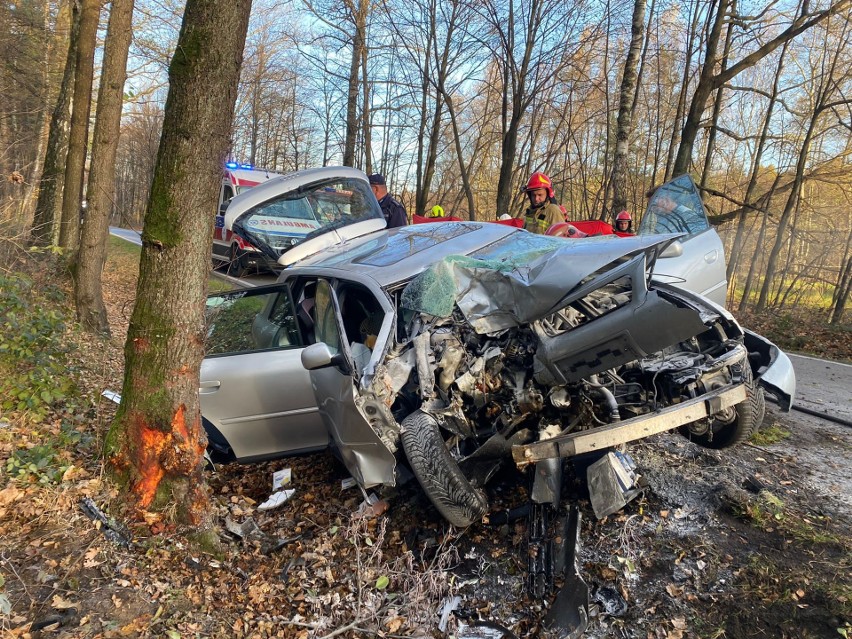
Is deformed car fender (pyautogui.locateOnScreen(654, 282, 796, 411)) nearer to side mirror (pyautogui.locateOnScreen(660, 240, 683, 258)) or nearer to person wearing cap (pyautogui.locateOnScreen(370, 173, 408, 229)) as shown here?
side mirror (pyautogui.locateOnScreen(660, 240, 683, 258))

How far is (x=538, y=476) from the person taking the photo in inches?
127

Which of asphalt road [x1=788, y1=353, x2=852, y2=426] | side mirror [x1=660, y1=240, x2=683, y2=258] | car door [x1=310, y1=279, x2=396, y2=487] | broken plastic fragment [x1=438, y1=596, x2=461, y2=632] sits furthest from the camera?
Answer: asphalt road [x1=788, y1=353, x2=852, y2=426]

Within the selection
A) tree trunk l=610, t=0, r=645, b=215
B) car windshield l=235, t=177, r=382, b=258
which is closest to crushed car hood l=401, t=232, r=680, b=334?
car windshield l=235, t=177, r=382, b=258

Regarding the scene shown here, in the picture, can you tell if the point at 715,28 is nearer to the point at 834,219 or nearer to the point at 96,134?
the point at 834,219

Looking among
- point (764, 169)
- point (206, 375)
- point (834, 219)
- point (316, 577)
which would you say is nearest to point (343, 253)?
point (206, 375)

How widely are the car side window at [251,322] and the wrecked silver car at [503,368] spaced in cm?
37

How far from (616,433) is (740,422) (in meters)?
1.24

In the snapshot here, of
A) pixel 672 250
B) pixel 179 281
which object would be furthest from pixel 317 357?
pixel 672 250

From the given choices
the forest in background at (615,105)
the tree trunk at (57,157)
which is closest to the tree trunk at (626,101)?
the forest in background at (615,105)

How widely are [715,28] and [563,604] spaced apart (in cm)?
1341

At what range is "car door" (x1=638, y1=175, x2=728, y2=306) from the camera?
4117 mm

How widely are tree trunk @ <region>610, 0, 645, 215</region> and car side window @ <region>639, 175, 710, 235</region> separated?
556 cm

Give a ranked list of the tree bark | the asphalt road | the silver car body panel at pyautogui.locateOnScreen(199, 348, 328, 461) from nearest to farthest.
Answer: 1. the silver car body panel at pyautogui.locateOnScreen(199, 348, 328, 461)
2. the asphalt road
3. the tree bark

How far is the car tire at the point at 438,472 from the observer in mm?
2934
